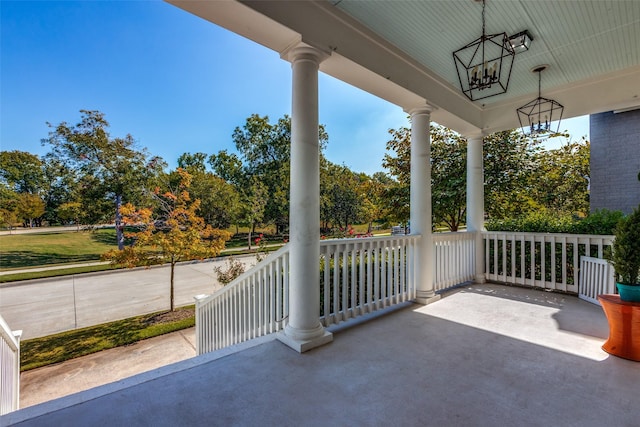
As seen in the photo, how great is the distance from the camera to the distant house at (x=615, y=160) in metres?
4.98

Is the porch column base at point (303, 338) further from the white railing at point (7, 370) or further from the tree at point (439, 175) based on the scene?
the tree at point (439, 175)

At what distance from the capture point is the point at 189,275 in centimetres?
1002

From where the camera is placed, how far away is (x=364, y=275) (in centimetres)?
310

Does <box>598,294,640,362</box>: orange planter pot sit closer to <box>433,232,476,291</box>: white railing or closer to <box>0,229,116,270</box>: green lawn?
<box>433,232,476,291</box>: white railing

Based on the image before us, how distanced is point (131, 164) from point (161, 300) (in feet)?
17.2

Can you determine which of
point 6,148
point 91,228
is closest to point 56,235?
point 91,228

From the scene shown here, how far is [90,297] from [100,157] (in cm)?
466

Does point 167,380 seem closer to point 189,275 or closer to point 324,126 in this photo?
point 189,275

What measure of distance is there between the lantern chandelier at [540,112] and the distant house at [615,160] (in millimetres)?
2227

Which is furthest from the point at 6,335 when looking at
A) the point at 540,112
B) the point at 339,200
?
the point at 339,200

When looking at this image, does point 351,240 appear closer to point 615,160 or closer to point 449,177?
point 449,177

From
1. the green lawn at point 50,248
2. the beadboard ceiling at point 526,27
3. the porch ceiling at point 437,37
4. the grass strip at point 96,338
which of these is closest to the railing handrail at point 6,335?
the grass strip at point 96,338

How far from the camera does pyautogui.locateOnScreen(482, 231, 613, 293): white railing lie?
3750 mm

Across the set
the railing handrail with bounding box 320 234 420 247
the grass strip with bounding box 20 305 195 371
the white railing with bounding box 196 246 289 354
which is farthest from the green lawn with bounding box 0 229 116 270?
the railing handrail with bounding box 320 234 420 247
